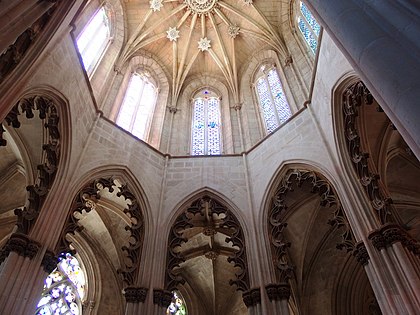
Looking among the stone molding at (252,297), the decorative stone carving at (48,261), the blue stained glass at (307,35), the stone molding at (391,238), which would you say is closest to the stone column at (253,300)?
the stone molding at (252,297)

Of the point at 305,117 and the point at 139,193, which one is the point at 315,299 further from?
the point at 139,193

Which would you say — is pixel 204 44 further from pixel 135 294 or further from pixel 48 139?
pixel 135 294

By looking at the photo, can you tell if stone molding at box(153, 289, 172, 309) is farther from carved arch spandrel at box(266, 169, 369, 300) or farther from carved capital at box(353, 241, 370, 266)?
carved capital at box(353, 241, 370, 266)

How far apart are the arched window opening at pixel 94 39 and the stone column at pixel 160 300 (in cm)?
638

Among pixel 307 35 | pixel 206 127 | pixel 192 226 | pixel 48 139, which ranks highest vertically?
pixel 307 35

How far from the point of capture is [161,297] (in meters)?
7.80

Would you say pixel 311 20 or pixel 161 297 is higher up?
pixel 311 20

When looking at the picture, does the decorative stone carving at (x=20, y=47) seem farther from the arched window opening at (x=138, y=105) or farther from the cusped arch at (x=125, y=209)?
the arched window opening at (x=138, y=105)

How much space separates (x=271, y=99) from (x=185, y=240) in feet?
19.7

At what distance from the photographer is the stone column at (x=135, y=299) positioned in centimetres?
752

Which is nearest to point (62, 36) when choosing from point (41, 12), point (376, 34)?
point (41, 12)

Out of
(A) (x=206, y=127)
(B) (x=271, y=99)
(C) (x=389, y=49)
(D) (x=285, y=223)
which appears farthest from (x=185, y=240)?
(C) (x=389, y=49)

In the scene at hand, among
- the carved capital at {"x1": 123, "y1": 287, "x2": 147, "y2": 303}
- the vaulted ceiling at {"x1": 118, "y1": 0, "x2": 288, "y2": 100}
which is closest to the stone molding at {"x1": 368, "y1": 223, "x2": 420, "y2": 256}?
the carved capital at {"x1": 123, "y1": 287, "x2": 147, "y2": 303}

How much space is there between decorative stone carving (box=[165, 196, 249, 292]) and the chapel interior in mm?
34
